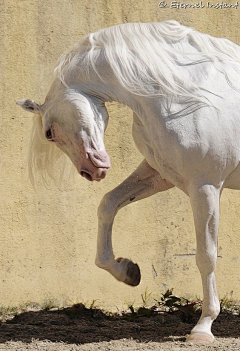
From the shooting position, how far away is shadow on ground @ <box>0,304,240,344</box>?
4.81m

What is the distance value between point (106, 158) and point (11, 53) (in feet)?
5.20

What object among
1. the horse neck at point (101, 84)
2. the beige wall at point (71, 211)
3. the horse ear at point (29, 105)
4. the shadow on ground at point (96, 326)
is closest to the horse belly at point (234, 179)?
the horse neck at point (101, 84)

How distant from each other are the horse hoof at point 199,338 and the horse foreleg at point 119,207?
1.88 feet

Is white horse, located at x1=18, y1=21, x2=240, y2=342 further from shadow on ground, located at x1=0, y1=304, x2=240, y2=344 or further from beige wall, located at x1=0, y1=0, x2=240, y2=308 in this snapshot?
beige wall, located at x1=0, y1=0, x2=240, y2=308

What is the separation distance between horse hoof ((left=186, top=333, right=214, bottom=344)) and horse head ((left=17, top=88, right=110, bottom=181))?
0.96 m

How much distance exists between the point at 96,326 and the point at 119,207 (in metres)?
0.78

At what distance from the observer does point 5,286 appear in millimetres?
5730

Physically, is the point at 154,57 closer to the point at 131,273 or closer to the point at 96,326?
the point at 131,273

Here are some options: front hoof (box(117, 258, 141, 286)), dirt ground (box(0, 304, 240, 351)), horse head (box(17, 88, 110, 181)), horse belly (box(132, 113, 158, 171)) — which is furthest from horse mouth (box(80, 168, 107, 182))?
dirt ground (box(0, 304, 240, 351))

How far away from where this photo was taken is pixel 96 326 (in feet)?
17.1

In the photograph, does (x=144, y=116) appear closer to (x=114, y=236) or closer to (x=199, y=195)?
(x=199, y=195)

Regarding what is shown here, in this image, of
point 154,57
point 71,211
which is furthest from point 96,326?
point 154,57

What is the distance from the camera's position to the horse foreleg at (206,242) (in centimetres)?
439

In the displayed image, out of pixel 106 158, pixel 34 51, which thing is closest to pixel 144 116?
pixel 106 158
